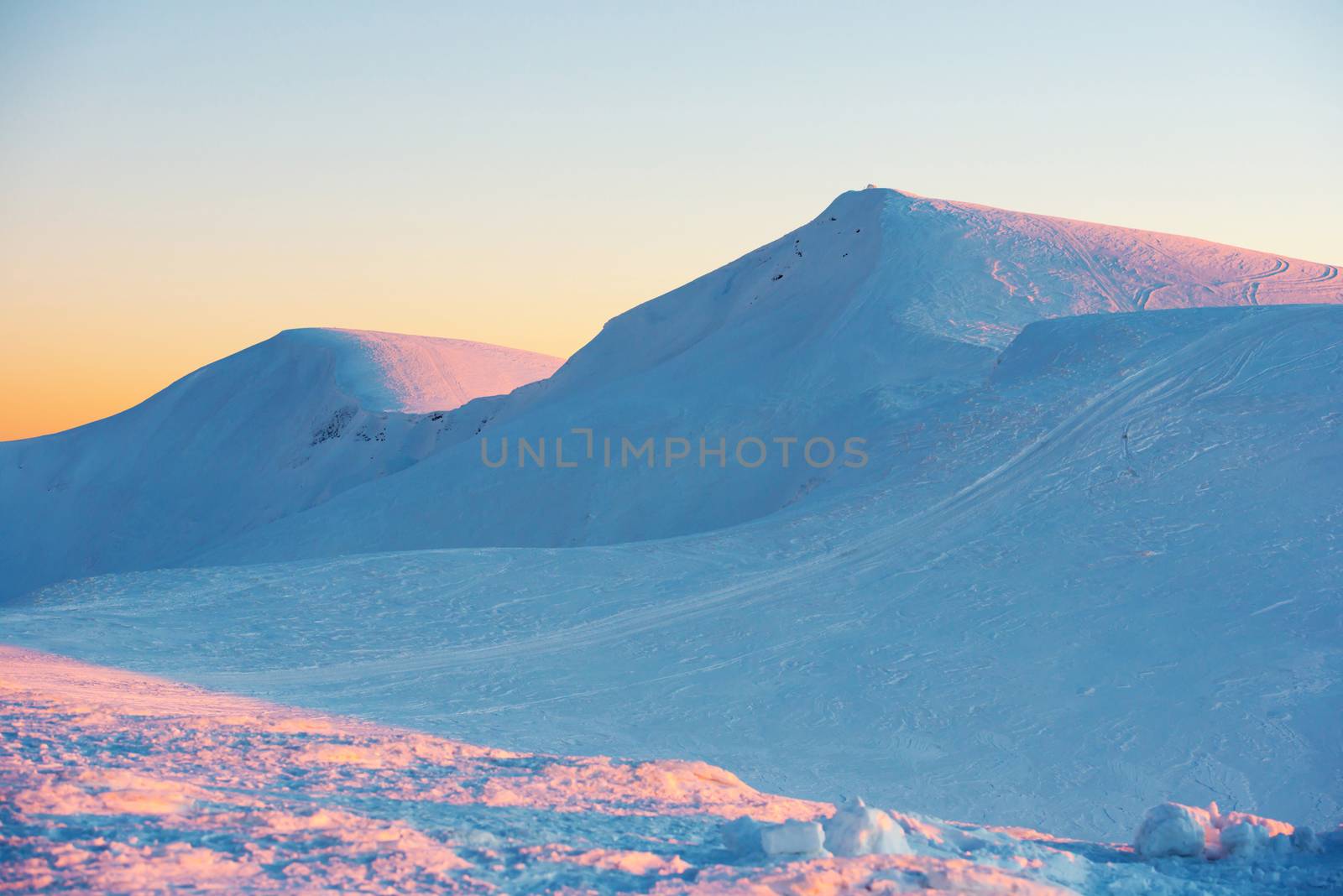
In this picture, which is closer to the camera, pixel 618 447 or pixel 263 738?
pixel 263 738

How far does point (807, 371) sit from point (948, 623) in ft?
43.1

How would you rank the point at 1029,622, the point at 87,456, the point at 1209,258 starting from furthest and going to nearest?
the point at 87,456 → the point at 1209,258 → the point at 1029,622

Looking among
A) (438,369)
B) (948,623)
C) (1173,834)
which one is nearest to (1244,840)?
(1173,834)

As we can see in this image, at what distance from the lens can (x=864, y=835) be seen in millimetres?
4617

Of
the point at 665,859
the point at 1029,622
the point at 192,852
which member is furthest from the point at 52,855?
the point at 1029,622

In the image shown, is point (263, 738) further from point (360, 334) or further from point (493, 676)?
point (360, 334)

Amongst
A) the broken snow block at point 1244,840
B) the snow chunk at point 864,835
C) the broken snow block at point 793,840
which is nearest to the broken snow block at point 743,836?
the broken snow block at point 793,840

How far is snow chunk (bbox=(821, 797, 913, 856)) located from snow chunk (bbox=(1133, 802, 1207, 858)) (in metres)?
1.46

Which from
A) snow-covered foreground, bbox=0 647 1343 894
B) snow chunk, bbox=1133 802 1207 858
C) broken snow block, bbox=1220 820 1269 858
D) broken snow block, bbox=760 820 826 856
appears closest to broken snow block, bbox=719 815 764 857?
snow-covered foreground, bbox=0 647 1343 894

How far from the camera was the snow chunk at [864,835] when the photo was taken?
15.1 feet

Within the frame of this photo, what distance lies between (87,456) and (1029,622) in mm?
43505

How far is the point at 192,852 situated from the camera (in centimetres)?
412

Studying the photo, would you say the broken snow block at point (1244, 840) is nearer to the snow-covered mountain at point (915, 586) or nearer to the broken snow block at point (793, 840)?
the broken snow block at point (793, 840)

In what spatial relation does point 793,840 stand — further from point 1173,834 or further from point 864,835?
point 1173,834
